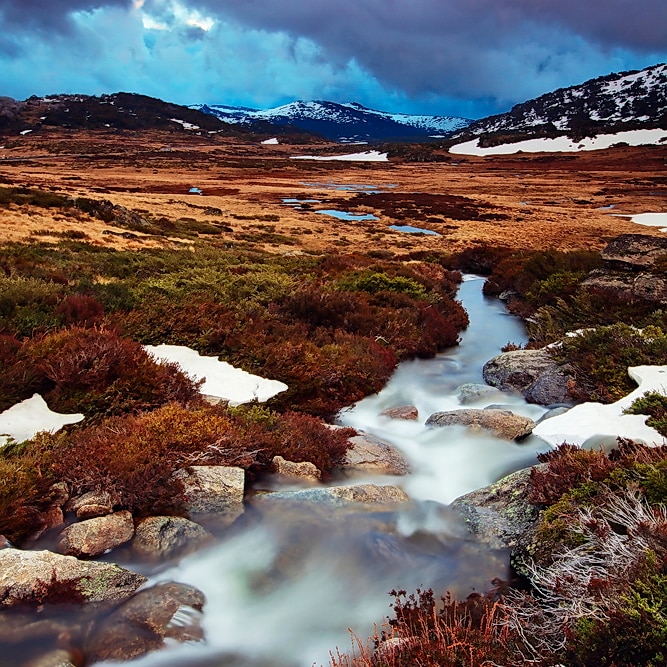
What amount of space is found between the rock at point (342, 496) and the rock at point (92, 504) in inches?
65.9

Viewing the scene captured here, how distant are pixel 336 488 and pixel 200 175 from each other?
304 ft

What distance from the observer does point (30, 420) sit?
23.4ft

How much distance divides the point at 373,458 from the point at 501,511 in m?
2.34

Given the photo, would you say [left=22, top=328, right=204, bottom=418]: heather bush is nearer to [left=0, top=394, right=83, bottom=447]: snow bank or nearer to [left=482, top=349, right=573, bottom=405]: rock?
[left=0, top=394, right=83, bottom=447]: snow bank

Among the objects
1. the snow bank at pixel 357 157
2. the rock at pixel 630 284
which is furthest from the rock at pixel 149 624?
the snow bank at pixel 357 157

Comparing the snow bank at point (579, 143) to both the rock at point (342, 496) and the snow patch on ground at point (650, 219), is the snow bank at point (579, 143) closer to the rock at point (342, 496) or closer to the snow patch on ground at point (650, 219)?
the snow patch on ground at point (650, 219)

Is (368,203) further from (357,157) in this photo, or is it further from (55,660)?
(357,157)

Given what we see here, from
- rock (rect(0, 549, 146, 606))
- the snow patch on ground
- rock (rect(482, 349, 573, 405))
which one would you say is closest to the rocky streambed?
rock (rect(0, 549, 146, 606))

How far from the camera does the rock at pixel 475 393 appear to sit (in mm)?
11516

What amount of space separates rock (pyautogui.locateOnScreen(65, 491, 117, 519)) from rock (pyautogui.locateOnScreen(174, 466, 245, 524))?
0.76 m

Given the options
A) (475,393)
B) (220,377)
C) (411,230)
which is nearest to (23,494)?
(220,377)

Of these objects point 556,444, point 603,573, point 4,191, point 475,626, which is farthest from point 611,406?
point 4,191

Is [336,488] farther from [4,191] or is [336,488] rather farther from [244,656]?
[4,191]

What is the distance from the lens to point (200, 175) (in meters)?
91.2
